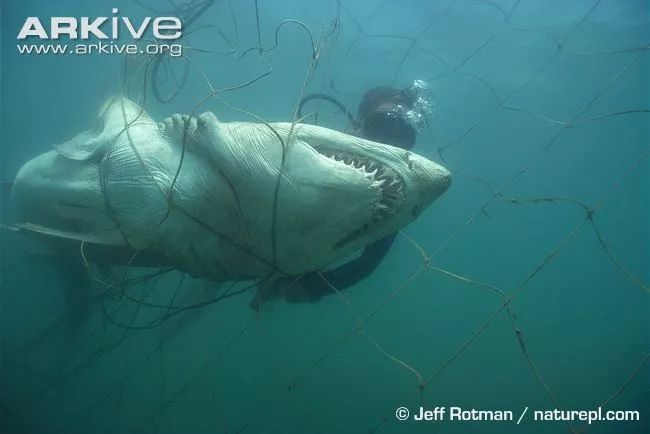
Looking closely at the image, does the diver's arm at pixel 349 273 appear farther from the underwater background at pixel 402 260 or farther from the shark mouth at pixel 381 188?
the shark mouth at pixel 381 188

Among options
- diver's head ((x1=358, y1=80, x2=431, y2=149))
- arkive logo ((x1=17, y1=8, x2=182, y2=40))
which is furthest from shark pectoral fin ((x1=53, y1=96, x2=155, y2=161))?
diver's head ((x1=358, y1=80, x2=431, y2=149))

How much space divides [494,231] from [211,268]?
16.1 meters

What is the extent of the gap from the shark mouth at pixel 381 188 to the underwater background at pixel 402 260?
1566mm

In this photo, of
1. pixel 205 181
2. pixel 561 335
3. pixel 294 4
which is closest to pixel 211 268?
pixel 205 181

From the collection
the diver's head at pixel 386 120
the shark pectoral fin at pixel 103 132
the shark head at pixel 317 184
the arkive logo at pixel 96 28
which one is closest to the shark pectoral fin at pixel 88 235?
the shark pectoral fin at pixel 103 132

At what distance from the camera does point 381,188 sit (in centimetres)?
261

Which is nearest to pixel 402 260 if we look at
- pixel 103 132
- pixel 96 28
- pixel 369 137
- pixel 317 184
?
pixel 369 137

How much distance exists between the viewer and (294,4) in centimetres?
983

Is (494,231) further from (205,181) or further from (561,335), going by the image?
(205,181)

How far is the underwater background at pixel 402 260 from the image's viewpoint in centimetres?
660

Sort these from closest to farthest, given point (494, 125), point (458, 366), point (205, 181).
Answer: point (205, 181) → point (458, 366) → point (494, 125)

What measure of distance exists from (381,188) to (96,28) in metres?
4.85

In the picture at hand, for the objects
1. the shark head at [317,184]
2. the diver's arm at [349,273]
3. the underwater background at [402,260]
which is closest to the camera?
the shark head at [317,184]

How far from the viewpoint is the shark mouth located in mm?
2611
